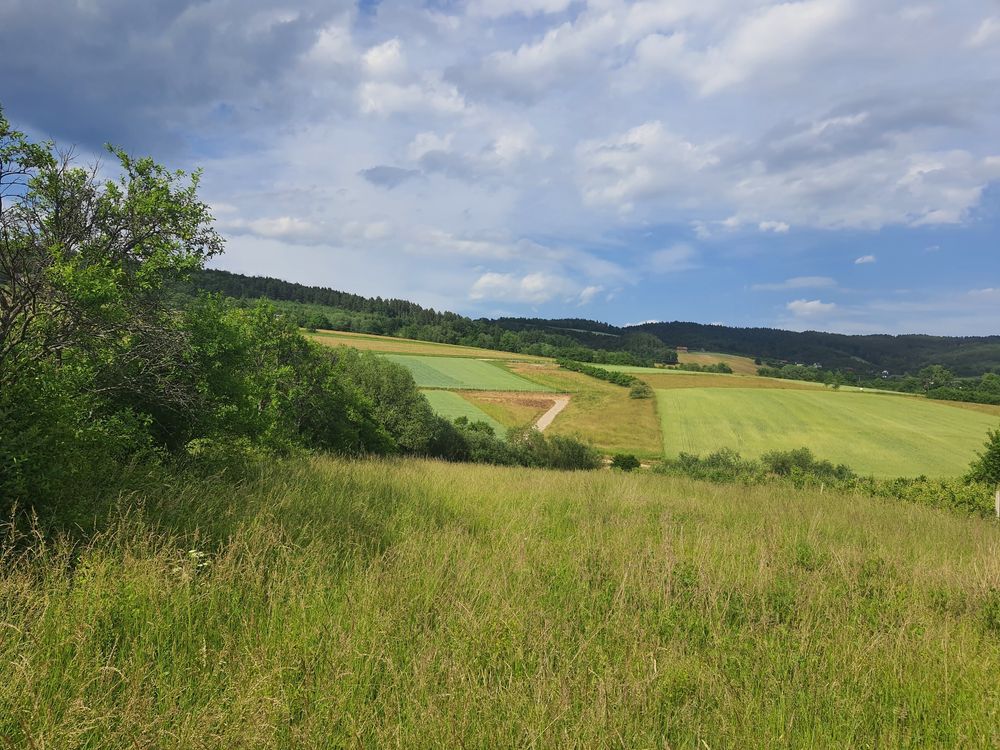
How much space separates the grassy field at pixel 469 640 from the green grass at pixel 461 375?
61.9 meters

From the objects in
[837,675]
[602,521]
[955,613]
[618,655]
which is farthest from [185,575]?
[955,613]

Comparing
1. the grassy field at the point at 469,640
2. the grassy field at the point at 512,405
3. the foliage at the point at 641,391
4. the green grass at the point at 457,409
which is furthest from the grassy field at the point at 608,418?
the grassy field at the point at 469,640

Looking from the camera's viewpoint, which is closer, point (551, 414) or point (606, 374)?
point (551, 414)

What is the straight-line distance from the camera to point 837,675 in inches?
120

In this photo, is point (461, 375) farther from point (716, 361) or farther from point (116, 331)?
point (716, 361)

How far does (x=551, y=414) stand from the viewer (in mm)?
60719

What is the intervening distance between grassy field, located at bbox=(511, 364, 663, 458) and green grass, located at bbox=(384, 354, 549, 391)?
5.46 meters

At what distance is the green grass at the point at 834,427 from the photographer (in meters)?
46.8

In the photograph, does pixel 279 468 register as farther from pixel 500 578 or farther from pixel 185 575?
pixel 500 578

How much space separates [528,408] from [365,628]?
59.3m

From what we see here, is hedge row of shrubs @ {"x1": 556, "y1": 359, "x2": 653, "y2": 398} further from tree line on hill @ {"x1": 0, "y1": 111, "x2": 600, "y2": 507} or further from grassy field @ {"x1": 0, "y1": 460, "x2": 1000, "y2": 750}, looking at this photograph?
grassy field @ {"x1": 0, "y1": 460, "x2": 1000, "y2": 750}

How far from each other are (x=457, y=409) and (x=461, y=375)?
2148cm

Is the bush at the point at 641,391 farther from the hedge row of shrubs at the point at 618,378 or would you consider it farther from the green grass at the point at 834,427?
the green grass at the point at 834,427

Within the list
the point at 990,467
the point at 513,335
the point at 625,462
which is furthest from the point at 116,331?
the point at 513,335
